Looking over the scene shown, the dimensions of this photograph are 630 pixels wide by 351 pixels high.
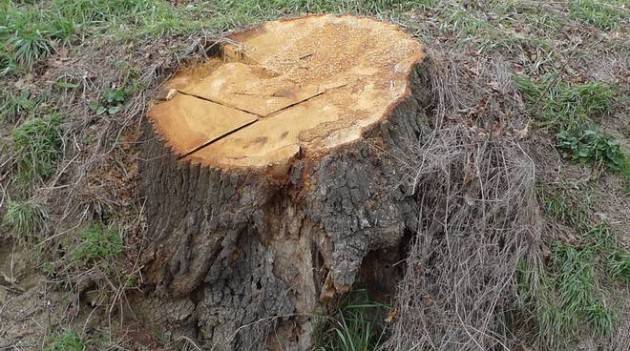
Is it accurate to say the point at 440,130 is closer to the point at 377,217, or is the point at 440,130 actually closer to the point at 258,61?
the point at 377,217

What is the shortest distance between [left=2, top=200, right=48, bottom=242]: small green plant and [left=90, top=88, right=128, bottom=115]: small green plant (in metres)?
0.56

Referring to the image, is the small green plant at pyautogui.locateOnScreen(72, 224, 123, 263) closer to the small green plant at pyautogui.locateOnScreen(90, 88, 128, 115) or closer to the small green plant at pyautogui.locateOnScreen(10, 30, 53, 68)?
the small green plant at pyautogui.locateOnScreen(90, 88, 128, 115)

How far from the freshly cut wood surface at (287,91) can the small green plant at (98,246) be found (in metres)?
0.54

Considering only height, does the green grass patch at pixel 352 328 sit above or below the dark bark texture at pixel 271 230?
below

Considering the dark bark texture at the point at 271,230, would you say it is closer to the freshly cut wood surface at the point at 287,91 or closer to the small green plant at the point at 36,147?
the freshly cut wood surface at the point at 287,91

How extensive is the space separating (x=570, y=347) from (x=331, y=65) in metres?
1.57

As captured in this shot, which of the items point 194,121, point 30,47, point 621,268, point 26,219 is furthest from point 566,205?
point 30,47

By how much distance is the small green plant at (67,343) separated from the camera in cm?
300

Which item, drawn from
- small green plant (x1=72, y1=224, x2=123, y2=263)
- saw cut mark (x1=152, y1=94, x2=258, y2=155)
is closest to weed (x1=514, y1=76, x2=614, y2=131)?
saw cut mark (x1=152, y1=94, x2=258, y2=155)

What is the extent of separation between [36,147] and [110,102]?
410mm

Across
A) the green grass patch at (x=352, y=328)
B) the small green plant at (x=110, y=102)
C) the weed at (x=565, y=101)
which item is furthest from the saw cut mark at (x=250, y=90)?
the weed at (x=565, y=101)

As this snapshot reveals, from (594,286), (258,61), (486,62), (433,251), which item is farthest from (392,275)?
(486,62)

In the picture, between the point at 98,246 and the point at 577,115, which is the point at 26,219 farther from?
the point at 577,115

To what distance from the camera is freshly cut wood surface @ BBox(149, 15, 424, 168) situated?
2.82 meters
